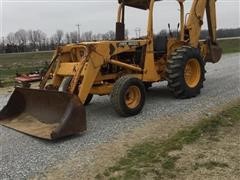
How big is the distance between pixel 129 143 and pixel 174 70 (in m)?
3.27

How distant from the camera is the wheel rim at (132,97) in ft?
27.5

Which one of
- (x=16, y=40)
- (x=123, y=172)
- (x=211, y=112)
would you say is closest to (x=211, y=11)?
(x=211, y=112)

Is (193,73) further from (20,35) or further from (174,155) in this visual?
(20,35)

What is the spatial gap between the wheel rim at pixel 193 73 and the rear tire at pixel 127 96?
1.83 metres

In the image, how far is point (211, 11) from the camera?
38.3ft

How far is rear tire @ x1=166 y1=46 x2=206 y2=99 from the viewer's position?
939cm

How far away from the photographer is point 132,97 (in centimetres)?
855

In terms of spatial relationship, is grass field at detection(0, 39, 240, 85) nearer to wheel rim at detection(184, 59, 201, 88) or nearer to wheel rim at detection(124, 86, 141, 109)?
wheel rim at detection(184, 59, 201, 88)

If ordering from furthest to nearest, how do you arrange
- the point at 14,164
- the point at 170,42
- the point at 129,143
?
the point at 170,42 < the point at 129,143 < the point at 14,164

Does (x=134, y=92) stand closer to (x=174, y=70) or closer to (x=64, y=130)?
(x=174, y=70)

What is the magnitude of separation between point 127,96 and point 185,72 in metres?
2.03

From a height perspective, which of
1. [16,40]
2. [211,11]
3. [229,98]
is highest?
[16,40]

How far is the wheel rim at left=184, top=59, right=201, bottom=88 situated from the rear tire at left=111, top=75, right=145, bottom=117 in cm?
183

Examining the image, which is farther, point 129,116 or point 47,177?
point 129,116
